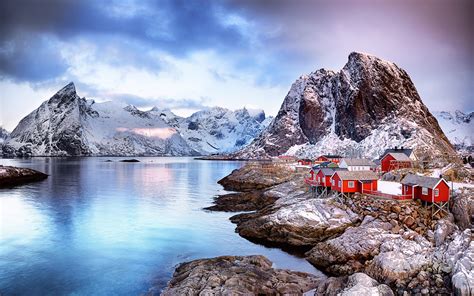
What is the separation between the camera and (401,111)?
19712 cm

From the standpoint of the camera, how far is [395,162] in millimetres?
76000

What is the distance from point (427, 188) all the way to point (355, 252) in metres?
13.6

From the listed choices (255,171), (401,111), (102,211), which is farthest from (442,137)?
(102,211)

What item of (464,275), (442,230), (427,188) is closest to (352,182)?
(427,188)

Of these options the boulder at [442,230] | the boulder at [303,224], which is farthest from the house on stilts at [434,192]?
the boulder at [303,224]

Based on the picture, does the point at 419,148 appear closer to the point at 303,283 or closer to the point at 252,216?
the point at 252,216

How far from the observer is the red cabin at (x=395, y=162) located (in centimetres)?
7566

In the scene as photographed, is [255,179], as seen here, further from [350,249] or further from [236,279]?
[236,279]

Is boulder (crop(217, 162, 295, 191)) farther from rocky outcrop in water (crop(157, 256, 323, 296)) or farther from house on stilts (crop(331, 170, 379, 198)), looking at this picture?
rocky outcrop in water (crop(157, 256, 323, 296))

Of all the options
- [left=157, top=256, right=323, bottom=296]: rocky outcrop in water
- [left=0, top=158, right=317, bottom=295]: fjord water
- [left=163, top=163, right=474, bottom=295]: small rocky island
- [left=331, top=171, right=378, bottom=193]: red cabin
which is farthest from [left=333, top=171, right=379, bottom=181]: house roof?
[left=157, top=256, right=323, bottom=296]: rocky outcrop in water

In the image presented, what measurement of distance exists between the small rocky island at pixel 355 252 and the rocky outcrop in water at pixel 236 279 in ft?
0.22

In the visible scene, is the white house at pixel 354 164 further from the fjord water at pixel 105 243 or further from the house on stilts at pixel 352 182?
the fjord water at pixel 105 243

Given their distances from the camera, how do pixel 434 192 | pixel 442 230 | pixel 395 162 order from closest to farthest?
1. pixel 442 230
2. pixel 434 192
3. pixel 395 162

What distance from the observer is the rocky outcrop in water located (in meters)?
23.1
